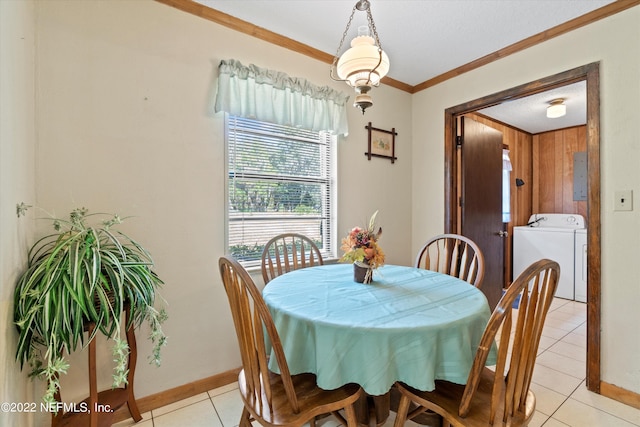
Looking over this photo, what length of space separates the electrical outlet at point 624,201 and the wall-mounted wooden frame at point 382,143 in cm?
168

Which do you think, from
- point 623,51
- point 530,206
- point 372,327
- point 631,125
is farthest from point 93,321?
point 530,206

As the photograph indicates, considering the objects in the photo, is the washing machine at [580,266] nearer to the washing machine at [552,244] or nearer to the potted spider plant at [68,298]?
the washing machine at [552,244]

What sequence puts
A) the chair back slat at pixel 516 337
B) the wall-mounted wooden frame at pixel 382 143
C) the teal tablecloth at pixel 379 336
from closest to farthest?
the chair back slat at pixel 516 337 < the teal tablecloth at pixel 379 336 < the wall-mounted wooden frame at pixel 382 143

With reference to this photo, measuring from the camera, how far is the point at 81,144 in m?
1.58

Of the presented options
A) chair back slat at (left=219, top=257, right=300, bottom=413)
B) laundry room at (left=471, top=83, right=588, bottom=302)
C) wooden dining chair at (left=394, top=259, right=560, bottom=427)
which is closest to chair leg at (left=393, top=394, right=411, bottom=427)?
wooden dining chair at (left=394, top=259, right=560, bottom=427)

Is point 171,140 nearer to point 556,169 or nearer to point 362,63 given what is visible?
point 362,63

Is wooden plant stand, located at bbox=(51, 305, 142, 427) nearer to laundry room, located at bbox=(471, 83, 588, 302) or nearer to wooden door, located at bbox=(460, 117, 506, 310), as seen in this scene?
wooden door, located at bbox=(460, 117, 506, 310)

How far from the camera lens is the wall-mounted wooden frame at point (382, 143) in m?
2.81

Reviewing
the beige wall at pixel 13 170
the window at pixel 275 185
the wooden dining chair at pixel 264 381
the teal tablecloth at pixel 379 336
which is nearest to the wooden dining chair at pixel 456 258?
the teal tablecloth at pixel 379 336

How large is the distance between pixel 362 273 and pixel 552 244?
3679 mm

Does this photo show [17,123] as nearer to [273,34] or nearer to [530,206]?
[273,34]

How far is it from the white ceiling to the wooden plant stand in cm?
202

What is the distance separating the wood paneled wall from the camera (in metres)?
4.32

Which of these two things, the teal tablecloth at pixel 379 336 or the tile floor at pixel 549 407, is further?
the tile floor at pixel 549 407
